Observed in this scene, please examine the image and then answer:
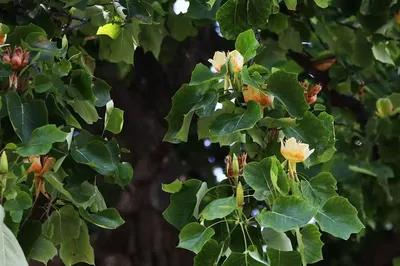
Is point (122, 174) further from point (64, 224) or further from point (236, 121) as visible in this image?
→ point (236, 121)

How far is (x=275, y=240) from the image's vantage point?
926 millimetres

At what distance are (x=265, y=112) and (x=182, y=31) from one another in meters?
0.79

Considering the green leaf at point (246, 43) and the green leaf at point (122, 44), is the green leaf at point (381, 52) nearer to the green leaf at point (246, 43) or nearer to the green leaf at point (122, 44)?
the green leaf at point (122, 44)

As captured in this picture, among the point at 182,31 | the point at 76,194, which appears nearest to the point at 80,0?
the point at 76,194

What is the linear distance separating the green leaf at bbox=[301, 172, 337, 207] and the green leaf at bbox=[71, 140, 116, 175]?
283 mm

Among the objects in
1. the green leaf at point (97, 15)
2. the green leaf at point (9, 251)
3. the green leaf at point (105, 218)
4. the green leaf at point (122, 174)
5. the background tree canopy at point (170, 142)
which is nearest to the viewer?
the green leaf at point (9, 251)

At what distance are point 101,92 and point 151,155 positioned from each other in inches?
25.9

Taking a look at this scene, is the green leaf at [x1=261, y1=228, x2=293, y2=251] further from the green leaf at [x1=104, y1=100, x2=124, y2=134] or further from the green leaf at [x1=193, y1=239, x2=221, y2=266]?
the green leaf at [x1=104, y1=100, x2=124, y2=134]

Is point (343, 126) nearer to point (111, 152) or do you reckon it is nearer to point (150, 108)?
point (150, 108)

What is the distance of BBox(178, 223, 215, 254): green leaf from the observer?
2.88 feet

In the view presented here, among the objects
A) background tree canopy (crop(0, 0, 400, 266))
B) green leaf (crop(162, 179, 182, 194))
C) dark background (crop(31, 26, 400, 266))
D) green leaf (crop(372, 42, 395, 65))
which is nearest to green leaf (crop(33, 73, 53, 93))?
background tree canopy (crop(0, 0, 400, 266))

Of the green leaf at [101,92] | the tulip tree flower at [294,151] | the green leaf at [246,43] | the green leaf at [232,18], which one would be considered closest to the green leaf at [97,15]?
the green leaf at [101,92]

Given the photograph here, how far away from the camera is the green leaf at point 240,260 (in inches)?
34.1

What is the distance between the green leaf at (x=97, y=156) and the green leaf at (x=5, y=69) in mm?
144
